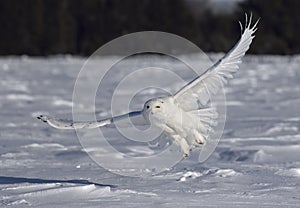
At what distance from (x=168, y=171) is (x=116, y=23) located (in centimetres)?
2934

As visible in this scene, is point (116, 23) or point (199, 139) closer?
point (199, 139)

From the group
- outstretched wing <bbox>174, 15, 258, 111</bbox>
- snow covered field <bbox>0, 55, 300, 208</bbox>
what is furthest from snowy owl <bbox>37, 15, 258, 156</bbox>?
snow covered field <bbox>0, 55, 300, 208</bbox>

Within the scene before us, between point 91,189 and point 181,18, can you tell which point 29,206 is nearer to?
point 91,189

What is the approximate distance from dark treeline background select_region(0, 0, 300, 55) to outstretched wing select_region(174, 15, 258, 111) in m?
26.7

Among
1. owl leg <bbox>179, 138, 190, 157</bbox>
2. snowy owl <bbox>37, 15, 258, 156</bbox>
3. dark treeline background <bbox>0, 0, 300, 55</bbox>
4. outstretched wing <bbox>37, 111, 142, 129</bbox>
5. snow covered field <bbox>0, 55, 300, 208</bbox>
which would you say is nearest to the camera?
snow covered field <bbox>0, 55, 300, 208</bbox>

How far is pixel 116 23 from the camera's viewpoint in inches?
1361

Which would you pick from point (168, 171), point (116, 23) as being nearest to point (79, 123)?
point (168, 171)

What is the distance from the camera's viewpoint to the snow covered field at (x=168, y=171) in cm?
450

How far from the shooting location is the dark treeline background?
33188 mm

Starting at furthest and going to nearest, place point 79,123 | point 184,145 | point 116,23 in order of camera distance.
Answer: point 116,23 → point 184,145 → point 79,123

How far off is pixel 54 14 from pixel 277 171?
1163 inches

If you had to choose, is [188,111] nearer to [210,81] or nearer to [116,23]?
[210,81]

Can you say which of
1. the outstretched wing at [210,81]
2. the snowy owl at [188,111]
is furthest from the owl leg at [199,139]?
the outstretched wing at [210,81]

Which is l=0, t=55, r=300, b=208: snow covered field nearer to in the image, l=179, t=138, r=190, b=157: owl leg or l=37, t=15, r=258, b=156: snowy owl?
l=179, t=138, r=190, b=157: owl leg
